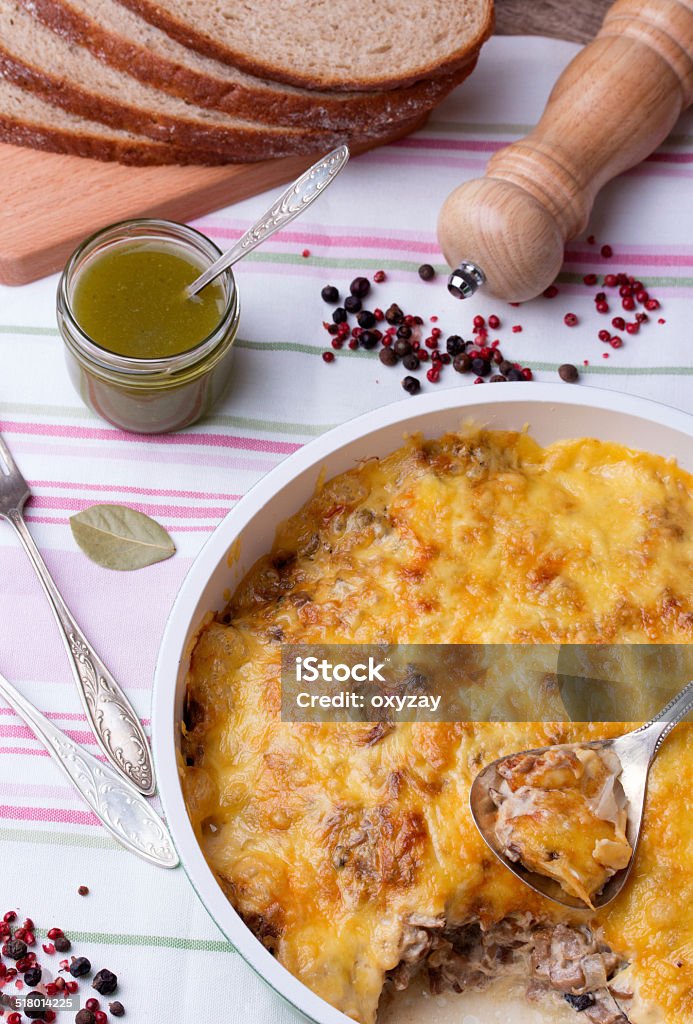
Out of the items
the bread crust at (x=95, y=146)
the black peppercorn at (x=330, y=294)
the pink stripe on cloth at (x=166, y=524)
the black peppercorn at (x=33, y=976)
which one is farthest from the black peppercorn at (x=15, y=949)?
the bread crust at (x=95, y=146)

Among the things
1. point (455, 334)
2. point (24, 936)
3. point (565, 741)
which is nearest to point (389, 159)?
point (455, 334)

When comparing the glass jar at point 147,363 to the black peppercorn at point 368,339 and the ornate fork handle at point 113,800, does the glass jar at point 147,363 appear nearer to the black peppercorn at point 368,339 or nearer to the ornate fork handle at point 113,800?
the black peppercorn at point 368,339

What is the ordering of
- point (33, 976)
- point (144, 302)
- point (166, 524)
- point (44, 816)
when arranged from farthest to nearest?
point (166, 524), point (144, 302), point (44, 816), point (33, 976)

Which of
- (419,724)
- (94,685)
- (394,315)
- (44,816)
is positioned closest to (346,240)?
(394,315)

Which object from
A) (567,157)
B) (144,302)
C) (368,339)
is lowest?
(144,302)

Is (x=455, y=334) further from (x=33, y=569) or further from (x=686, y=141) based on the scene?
(x=33, y=569)

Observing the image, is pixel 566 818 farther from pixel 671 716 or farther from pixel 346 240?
pixel 346 240
